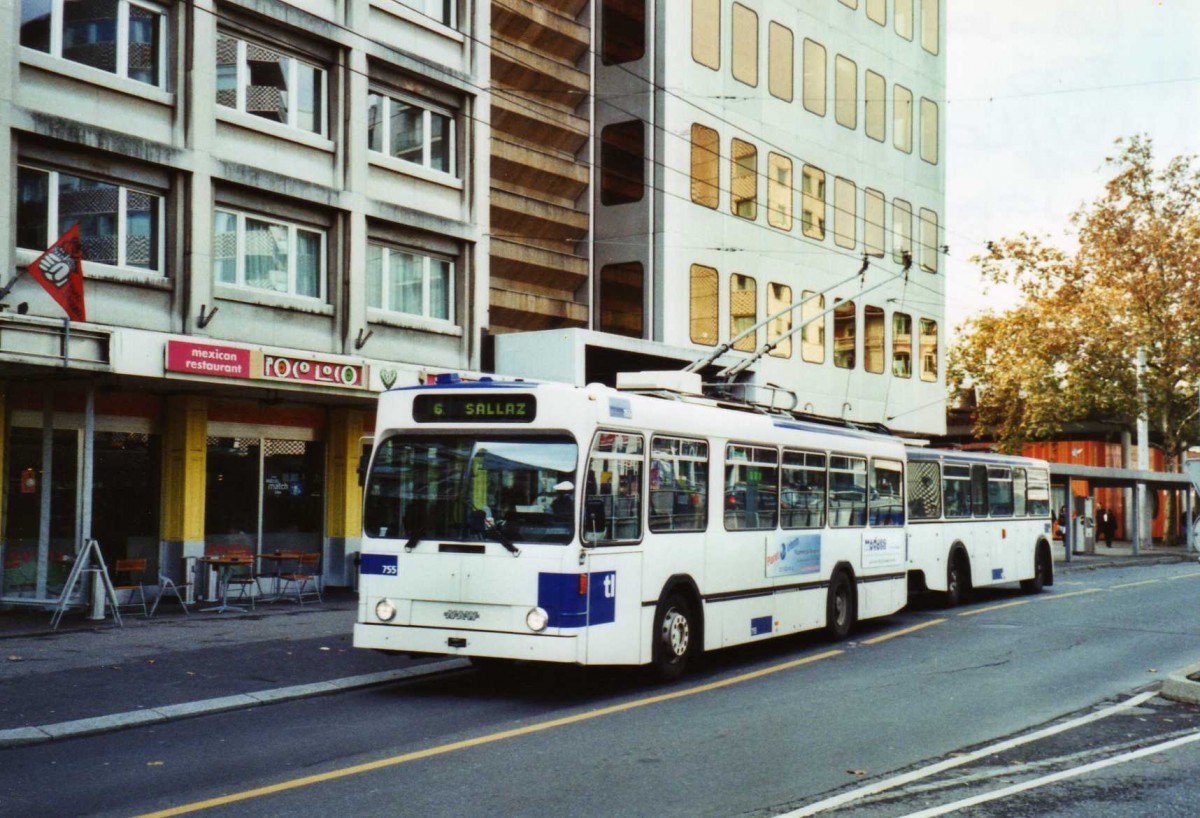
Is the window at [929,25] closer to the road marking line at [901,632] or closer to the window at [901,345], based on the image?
the window at [901,345]

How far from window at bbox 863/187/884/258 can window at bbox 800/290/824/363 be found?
3.25m

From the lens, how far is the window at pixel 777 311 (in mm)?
33125

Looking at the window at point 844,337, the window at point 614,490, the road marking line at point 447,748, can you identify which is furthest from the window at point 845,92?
the window at point 614,490

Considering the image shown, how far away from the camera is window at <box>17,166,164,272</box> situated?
57.3 feet

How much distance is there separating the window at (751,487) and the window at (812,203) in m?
20.6

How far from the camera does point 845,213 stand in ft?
120

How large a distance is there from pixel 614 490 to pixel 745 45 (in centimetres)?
2305

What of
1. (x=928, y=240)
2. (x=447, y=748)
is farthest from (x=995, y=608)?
(x=928, y=240)

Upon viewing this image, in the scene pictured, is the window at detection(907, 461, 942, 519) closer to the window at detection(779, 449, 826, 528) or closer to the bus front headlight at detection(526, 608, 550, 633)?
the window at detection(779, 449, 826, 528)

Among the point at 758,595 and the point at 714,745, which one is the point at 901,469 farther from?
the point at 714,745

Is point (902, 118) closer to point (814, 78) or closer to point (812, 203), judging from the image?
point (814, 78)

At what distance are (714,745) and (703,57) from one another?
24.0m

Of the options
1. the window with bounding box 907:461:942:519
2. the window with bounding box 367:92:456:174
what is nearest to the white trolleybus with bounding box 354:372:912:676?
the window with bounding box 907:461:942:519

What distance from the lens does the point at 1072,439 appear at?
60.1 metres
